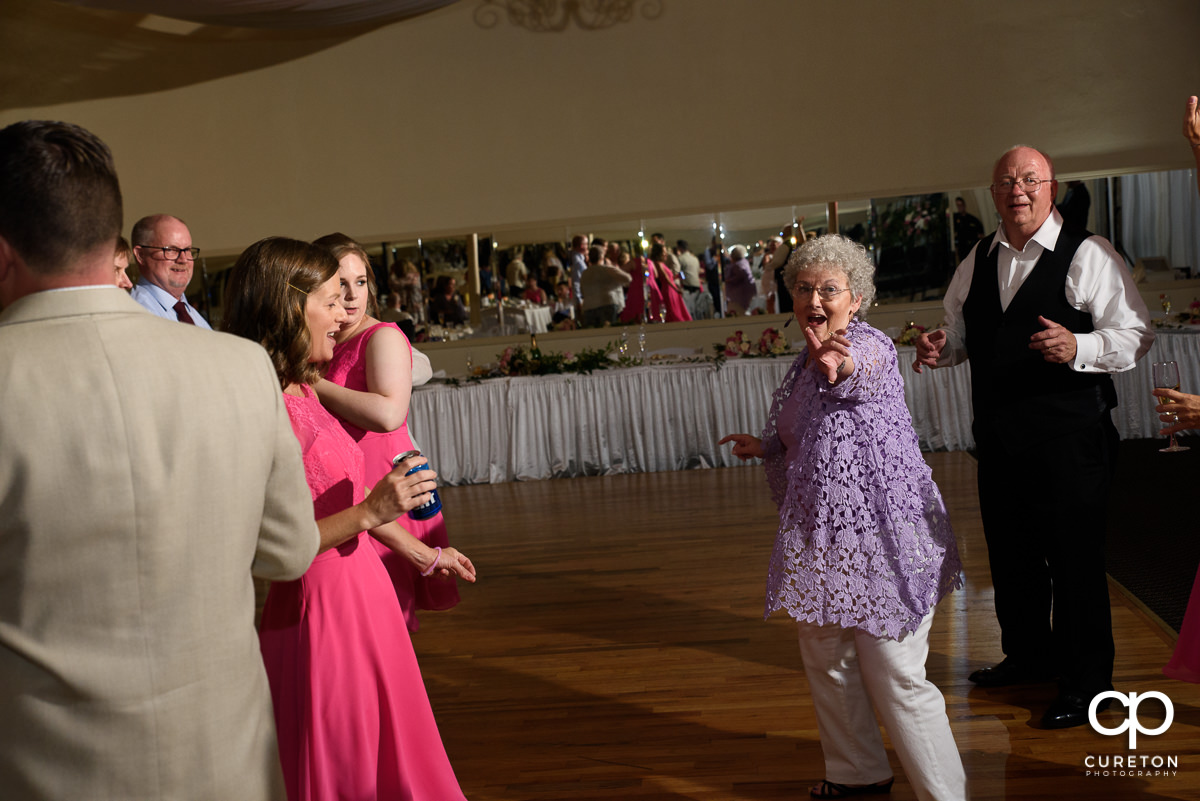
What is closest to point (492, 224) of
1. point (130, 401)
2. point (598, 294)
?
point (598, 294)

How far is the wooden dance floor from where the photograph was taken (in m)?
2.78

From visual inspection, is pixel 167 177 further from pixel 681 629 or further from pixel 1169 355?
pixel 1169 355

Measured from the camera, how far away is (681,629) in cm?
420

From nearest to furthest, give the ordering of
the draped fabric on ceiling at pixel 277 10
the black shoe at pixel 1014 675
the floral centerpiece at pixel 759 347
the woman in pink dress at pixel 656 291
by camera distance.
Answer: the black shoe at pixel 1014 675, the floral centerpiece at pixel 759 347, the draped fabric on ceiling at pixel 277 10, the woman in pink dress at pixel 656 291

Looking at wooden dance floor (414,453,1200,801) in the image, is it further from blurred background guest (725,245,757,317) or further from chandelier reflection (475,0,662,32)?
chandelier reflection (475,0,662,32)

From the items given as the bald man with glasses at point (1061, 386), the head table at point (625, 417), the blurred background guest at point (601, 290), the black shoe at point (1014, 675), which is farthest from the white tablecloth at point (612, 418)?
the bald man with glasses at point (1061, 386)

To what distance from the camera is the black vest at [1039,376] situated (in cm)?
301

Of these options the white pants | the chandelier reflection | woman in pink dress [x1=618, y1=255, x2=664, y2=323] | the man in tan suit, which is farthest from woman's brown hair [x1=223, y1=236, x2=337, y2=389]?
the chandelier reflection

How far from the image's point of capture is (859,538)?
2377mm

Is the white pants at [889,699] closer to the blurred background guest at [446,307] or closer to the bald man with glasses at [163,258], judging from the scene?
the bald man with glasses at [163,258]

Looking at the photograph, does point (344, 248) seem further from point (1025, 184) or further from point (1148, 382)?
point (1148, 382)

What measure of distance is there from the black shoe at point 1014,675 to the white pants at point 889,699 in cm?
97

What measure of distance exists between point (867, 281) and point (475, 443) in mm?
6073

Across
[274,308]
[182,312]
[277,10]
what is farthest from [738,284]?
[274,308]
